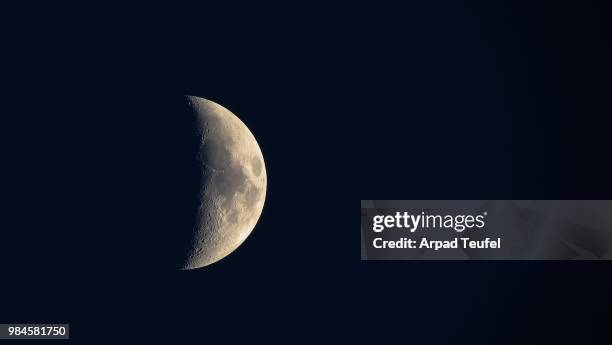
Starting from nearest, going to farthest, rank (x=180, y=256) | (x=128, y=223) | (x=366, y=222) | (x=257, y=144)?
1. (x=128, y=223)
2. (x=180, y=256)
3. (x=257, y=144)
4. (x=366, y=222)

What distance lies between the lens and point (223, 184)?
11305mm

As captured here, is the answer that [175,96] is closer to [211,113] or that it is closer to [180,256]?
[211,113]

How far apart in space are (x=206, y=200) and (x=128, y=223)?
127cm

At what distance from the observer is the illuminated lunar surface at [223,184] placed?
11242mm

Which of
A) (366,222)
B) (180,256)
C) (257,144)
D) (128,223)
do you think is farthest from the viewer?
(366,222)

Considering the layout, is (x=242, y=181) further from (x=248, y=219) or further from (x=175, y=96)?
(x=175, y=96)

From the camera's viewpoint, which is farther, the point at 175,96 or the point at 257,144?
the point at 257,144

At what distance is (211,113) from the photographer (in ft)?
38.9

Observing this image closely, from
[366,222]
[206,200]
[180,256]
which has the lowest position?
[180,256]

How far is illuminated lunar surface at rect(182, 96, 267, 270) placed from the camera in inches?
443

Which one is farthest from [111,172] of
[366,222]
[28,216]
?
[366,222]

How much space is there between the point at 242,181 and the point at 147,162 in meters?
1.63

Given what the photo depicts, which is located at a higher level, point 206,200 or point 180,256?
point 206,200

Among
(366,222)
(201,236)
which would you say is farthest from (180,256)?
(366,222)
